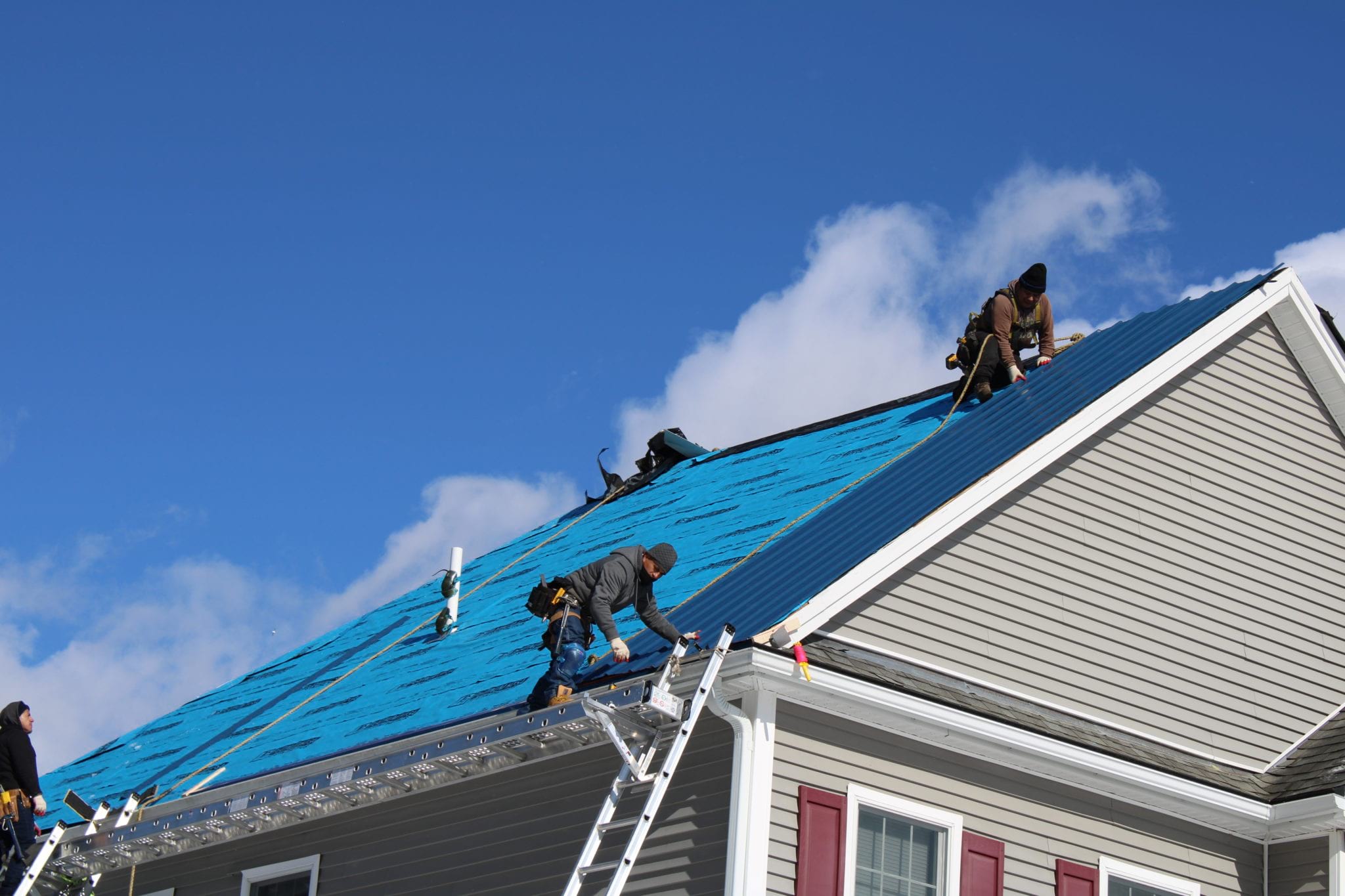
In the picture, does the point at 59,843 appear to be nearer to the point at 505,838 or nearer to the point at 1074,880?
the point at 505,838

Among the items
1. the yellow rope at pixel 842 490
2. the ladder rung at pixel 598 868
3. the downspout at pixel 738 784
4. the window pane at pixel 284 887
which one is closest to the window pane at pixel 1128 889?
the downspout at pixel 738 784

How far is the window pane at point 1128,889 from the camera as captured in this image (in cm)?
1396

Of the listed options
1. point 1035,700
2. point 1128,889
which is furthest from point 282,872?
point 1128,889

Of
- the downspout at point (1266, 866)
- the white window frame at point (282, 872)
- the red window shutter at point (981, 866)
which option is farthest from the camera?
the white window frame at point (282, 872)

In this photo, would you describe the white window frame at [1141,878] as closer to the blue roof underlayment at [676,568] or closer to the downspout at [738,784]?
the blue roof underlayment at [676,568]

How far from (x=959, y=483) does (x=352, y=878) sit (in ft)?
19.9

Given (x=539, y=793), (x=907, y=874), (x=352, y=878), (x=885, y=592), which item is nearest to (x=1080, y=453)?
(x=885, y=592)

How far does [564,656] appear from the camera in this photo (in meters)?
13.4

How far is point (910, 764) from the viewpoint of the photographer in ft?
43.4

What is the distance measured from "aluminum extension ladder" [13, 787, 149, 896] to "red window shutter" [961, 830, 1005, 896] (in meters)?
6.76

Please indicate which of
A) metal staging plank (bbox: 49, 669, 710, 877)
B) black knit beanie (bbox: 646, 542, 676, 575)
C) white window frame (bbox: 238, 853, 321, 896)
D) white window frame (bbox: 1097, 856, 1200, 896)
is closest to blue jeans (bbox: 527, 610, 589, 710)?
metal staging plank (bbox: 49, 669, 710, 877)

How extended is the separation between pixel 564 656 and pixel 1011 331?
23.0ft

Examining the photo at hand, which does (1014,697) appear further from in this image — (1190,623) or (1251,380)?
(1251,380)

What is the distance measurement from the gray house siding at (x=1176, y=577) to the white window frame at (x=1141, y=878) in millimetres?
1224
